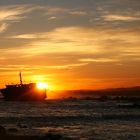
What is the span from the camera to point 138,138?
41438 mm

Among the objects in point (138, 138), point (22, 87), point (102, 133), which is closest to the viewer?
point (138, 138)

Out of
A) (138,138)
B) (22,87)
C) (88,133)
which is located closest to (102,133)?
(88,133)

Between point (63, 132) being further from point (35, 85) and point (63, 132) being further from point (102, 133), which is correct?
point (35, 85)

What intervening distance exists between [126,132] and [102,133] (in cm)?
271

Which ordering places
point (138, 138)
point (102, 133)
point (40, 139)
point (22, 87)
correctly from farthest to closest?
1. point (22, 87)
2. point (102, 133)
3. point (138, 138)
4. point (40, 139)

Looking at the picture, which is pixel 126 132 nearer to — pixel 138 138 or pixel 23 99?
pixel 138 138

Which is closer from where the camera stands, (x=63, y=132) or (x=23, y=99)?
(x=63, y=132)

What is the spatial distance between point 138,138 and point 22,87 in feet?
439

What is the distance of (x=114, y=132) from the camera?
46438 mm

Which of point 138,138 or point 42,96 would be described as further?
point 42,96

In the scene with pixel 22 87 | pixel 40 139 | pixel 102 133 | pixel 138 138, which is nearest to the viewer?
pixel 40 139

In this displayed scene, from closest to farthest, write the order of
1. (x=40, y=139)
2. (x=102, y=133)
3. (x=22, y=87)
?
(x=40, y=139) → (x=102, y=133) → (x=22, y=87)

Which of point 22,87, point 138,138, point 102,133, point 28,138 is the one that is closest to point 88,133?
point 102,133

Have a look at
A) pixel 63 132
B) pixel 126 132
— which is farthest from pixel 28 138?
pixel 126 132
